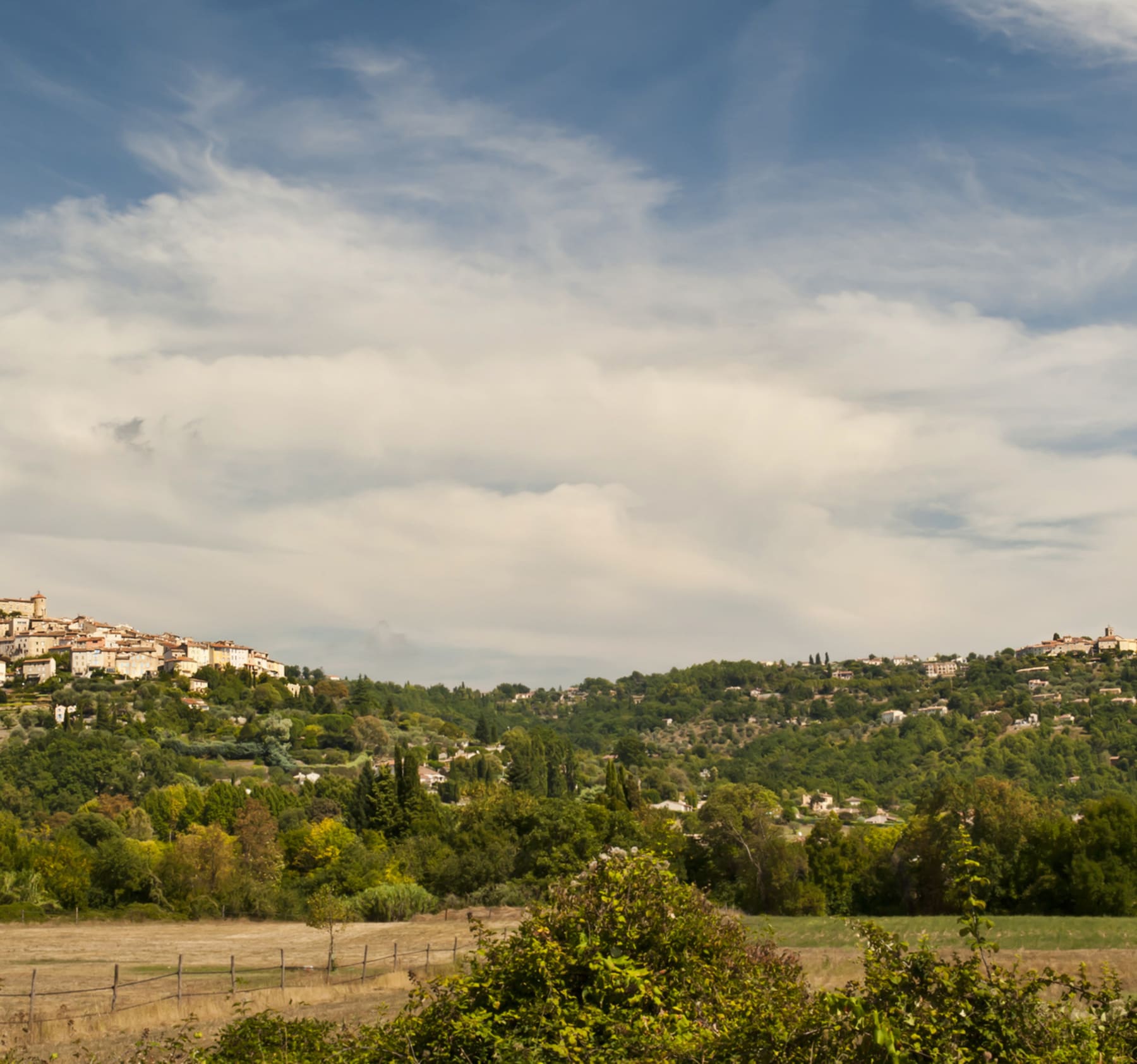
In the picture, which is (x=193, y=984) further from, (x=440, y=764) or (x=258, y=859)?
(x=440, y=764)

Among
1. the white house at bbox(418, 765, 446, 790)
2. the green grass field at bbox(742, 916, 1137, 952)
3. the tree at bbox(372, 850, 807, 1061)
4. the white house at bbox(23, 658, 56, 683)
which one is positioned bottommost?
the green grass field at bbox(742, 916, 1137, 952)

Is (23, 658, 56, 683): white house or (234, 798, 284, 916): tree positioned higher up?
(23, 658, 56, 683): white house

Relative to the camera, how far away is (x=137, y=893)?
6750cm

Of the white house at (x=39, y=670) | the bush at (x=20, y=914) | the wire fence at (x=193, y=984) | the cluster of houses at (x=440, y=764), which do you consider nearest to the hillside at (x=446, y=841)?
the bush at (x=20, y=914)

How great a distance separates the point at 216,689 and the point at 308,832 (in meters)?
118

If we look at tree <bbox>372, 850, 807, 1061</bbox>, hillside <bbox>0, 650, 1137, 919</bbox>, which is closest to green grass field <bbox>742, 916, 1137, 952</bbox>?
hillside <bbox>0, 650, 1137, 919</bbox>

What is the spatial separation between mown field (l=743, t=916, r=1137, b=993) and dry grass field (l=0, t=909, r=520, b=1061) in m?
11.2

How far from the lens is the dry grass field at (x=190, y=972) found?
2612cm

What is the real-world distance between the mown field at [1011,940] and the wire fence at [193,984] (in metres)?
12.5

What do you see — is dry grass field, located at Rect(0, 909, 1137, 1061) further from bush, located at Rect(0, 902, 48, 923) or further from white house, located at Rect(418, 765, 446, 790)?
white house, located at Rect(418, 765, 446, 790)

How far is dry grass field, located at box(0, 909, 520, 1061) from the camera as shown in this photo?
26.1 metres

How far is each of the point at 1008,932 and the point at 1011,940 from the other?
3.75 metres

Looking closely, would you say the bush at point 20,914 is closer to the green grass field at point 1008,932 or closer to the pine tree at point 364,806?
the pine tree at point 364,806

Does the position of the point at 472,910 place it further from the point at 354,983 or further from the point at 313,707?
the point at 313,707
